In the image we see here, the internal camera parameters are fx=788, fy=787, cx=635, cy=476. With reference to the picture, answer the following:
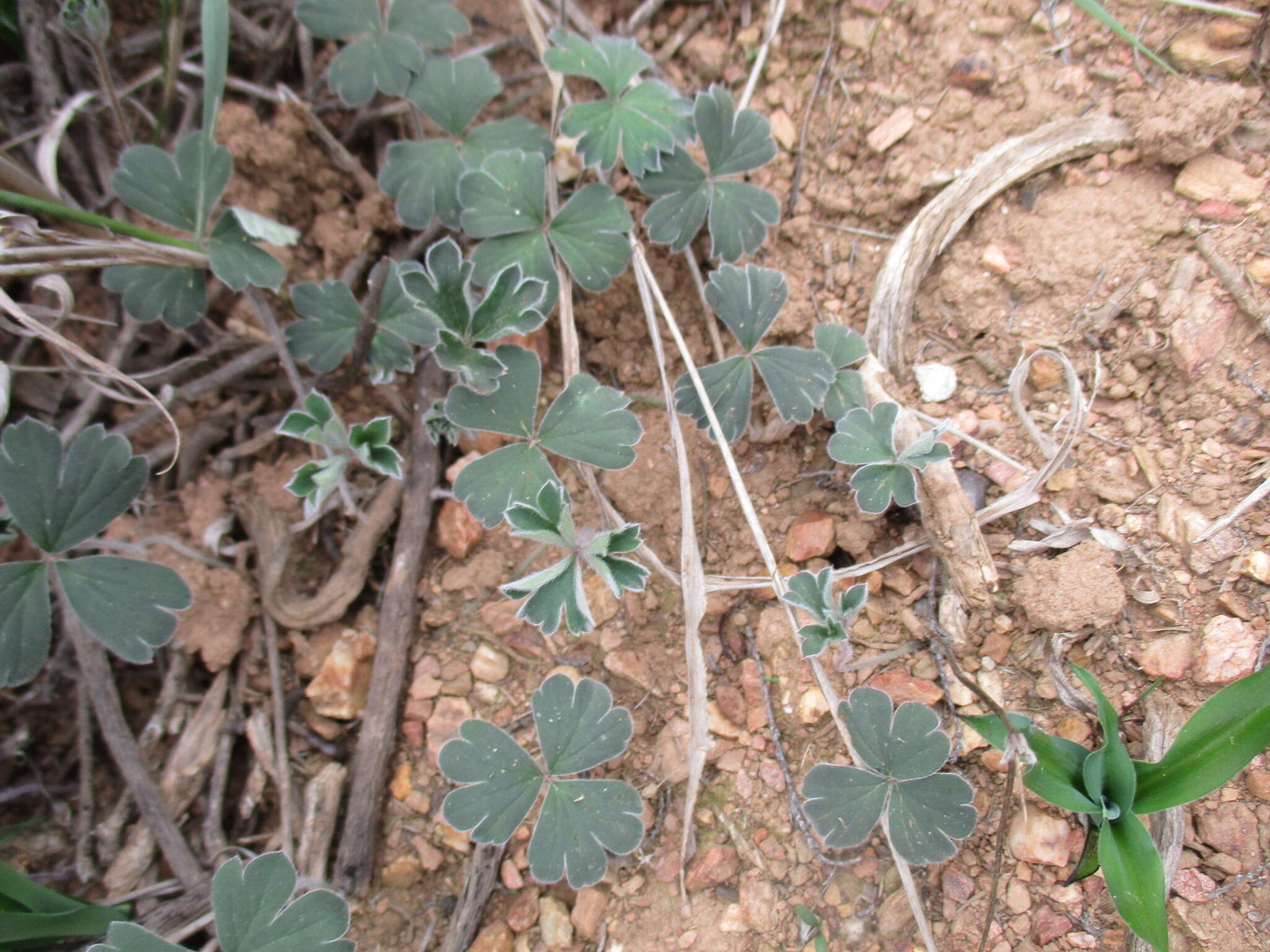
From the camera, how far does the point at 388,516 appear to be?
89.4 inches

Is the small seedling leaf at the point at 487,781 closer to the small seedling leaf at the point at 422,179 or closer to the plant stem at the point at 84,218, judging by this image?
the small seedling leaf at the point at 422,179

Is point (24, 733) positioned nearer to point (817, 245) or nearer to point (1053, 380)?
point (817, 245)

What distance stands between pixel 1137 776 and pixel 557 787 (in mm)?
1241

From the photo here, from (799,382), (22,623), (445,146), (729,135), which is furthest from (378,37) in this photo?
(22,623)

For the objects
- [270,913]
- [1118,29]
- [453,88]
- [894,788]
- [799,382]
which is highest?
[1118,29]

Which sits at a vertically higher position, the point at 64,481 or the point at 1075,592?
the point at 1075,592

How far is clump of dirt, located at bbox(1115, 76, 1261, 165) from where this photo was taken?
6.45ft

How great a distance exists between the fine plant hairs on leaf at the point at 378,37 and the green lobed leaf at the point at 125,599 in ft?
4.63

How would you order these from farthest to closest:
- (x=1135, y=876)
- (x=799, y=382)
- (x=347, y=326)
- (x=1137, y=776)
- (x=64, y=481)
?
(x=347, y=326) → (x=799, y=382) → (x=64, y=481) → (x=1137, y=776) → (x=1135, y=876)

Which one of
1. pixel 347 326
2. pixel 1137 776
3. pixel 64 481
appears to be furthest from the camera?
pixel 347 326

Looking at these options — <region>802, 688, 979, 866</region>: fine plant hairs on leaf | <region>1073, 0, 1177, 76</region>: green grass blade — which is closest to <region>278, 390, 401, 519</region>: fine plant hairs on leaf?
<region>802, 688, 979, 866</region>: fine plant hairs on leaf

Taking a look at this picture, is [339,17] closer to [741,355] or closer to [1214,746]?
[741,355]

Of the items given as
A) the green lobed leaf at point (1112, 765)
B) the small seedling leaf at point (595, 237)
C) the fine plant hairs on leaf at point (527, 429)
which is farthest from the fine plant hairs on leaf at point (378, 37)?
the green lobed leaf at point (1112, 765)

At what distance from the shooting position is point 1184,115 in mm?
1983
